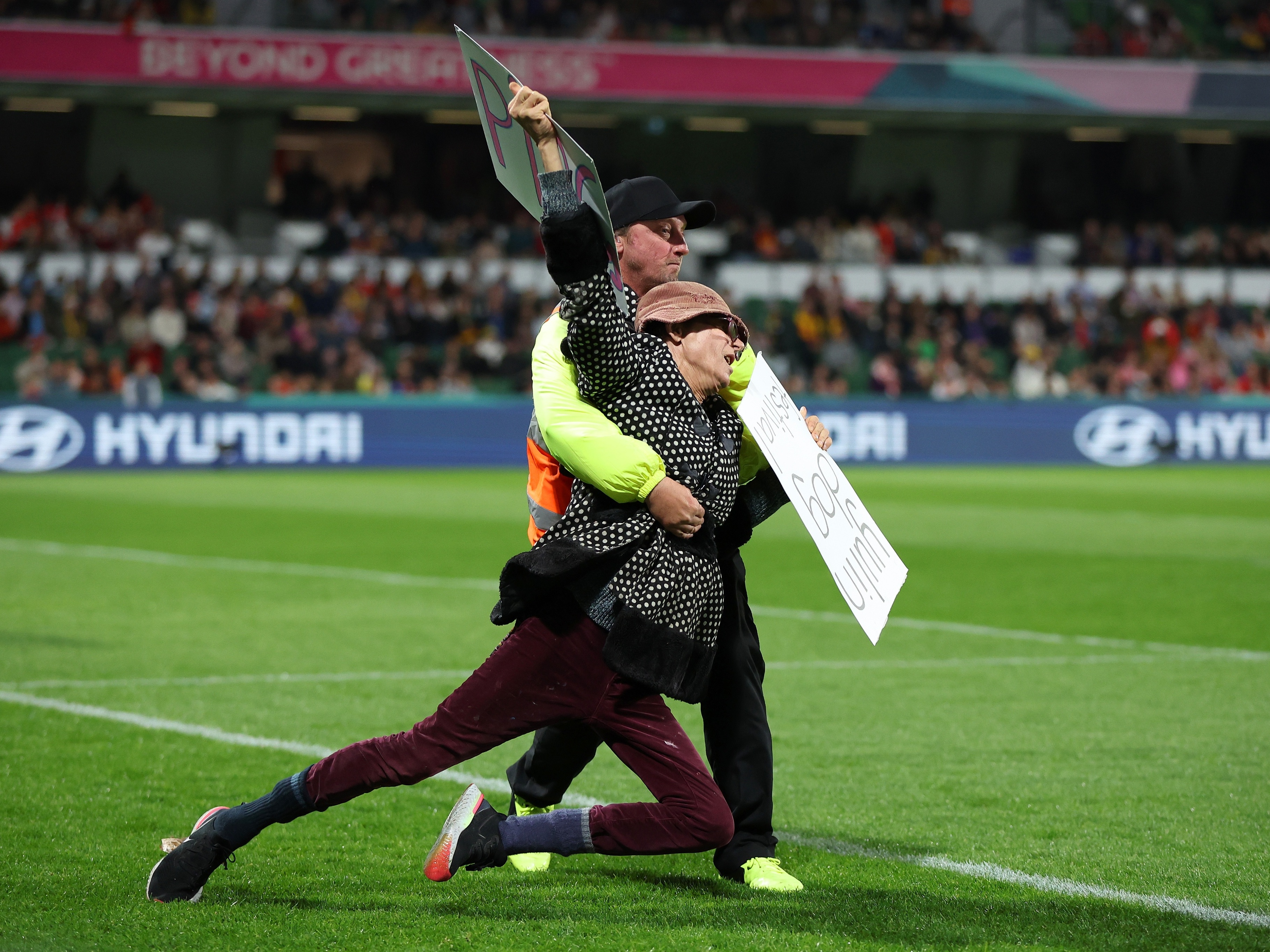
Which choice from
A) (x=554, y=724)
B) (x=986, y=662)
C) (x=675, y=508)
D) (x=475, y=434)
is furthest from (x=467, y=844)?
(x=475, y=434)

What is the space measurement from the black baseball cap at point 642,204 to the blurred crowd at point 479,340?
2072cm

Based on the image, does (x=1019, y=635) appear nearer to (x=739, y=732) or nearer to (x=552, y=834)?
(x=739, y=732)

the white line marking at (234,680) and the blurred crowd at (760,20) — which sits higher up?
the blurred crowd at (760,20)

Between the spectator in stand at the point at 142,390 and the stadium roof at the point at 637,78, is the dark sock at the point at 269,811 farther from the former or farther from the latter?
the stadium roof at the point at 637,78

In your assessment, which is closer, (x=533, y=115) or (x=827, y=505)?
(x=533, y=115)

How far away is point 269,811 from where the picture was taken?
14.1 feet

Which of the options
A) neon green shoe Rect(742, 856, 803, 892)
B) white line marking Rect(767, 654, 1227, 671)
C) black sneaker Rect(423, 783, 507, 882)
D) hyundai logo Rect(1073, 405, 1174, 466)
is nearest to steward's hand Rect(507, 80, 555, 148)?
black sneaker Rect(423, 783, 507, 882)

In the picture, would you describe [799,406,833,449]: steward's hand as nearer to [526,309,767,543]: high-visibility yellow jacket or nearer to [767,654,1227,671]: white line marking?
[526,309,767,543]: high-visibility yellow jacket

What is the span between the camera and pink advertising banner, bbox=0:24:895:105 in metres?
29.9

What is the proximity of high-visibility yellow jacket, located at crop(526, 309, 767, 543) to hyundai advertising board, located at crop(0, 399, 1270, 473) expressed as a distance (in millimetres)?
19110

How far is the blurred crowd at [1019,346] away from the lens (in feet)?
96.9

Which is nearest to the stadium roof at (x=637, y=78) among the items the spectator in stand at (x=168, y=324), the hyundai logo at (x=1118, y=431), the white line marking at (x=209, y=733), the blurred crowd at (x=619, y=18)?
the blurred crowd at (x=619, y=18)

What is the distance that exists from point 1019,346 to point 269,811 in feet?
94.1

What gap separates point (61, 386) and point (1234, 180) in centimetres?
2805
